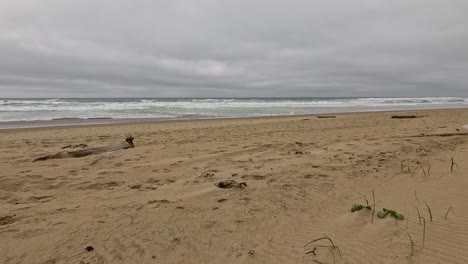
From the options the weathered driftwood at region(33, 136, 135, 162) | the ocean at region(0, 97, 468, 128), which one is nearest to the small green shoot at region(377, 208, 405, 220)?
the weathered driftwood at region(33, 136, 135, 162)

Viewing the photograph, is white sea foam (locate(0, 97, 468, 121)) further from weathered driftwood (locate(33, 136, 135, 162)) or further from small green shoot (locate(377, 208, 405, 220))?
small green shoot (locate(377, 208, 405, 220))

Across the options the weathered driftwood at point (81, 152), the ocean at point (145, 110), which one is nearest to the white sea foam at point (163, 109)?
the ocean at point (145, 110)

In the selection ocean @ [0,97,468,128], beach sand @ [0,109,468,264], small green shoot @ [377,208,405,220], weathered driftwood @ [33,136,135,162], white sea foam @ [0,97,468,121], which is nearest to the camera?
beach sand @ [0,109,468,264]

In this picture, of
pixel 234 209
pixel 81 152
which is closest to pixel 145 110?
pixel 81 152

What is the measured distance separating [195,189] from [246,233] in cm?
136

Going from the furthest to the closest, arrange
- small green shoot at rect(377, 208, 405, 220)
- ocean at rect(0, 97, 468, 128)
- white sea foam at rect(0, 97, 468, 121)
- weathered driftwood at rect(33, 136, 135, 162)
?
1. white sea foam at rect(0, 97, 468, 121)
2. ocean at rect(0, 97, 468, 128)
3. weathered driftwood at rect(33, 136, 135, 162)
4. small green shoot at rect(377, 208, 405, 220)

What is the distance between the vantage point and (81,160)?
607 cm

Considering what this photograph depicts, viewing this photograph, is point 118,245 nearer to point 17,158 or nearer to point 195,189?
point 195,189

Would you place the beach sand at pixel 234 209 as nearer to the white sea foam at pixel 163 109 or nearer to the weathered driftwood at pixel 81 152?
the weathered driftwood at pixel 81 152

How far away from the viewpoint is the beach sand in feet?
8.90

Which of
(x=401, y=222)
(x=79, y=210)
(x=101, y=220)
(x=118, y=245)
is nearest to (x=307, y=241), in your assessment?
(x=401, y=222)

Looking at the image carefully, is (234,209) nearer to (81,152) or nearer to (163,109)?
(81,152)

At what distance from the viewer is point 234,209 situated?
3592 millimetres

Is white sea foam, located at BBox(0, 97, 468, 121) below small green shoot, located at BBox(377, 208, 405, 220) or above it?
above
